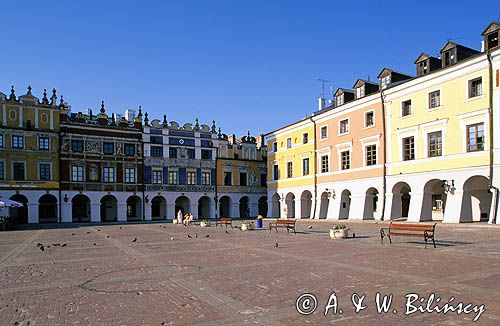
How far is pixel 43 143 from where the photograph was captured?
44.3 metres

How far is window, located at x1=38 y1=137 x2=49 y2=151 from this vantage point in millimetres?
44000

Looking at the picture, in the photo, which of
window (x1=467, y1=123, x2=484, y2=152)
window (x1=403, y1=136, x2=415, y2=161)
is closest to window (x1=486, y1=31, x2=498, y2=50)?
window (x1=467, y1=123, x2=484, y2=152)

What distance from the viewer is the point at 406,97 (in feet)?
102

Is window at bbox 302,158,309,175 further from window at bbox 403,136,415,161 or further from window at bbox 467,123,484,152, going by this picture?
window at bbox 467,123,484,152

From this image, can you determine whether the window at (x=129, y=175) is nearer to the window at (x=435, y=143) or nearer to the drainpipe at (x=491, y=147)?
the window at (x=435, y=143)

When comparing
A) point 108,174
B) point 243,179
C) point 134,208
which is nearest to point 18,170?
point 108,174

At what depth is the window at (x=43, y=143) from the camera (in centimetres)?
4400

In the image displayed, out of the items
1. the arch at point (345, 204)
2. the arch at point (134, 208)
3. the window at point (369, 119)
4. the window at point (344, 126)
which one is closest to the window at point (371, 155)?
the window at point (369, 119)

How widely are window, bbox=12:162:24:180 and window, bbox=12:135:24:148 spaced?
1861mm

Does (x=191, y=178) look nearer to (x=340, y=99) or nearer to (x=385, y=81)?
(x=340, y=99)

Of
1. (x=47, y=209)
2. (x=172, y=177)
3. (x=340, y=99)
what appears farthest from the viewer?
(x=172, y=177)

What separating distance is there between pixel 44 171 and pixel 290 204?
26906 mm

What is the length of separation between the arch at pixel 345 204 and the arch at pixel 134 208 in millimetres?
24186

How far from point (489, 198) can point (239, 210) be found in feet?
107
